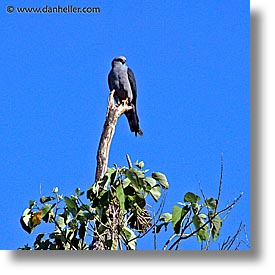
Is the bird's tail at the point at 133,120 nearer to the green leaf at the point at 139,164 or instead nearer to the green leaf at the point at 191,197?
the green leaf at the point at 139,164

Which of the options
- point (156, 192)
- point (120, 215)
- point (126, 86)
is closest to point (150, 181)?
point (156, 192)

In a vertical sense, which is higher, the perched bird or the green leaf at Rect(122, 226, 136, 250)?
the perched bird

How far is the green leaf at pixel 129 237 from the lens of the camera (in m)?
2.49

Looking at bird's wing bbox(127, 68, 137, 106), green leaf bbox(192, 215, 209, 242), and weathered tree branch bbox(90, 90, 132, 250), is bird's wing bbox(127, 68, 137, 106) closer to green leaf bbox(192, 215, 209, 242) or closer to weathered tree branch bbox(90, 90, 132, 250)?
weathered tree branch bbox(90, 90, 132, 250)

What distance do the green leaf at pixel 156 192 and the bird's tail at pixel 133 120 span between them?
6.3 inches

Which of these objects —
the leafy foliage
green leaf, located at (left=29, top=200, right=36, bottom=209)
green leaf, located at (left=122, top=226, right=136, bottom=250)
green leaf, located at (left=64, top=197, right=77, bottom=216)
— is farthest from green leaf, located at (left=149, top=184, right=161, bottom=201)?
green leaf, located at (left=29, top=200, right=36, bottom=209)

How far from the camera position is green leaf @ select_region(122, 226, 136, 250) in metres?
2.49

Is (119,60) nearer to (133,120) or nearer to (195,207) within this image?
(133,120)

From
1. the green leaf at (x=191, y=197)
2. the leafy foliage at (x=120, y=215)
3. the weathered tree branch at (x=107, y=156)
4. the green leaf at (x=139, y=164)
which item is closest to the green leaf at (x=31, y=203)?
the leafy foliage at (x=120, y=215)

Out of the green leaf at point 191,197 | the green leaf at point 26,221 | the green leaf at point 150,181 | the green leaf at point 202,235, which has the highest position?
the green leaf at point 150,181

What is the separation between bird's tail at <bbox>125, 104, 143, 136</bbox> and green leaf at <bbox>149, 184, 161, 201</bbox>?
6.3 inches
